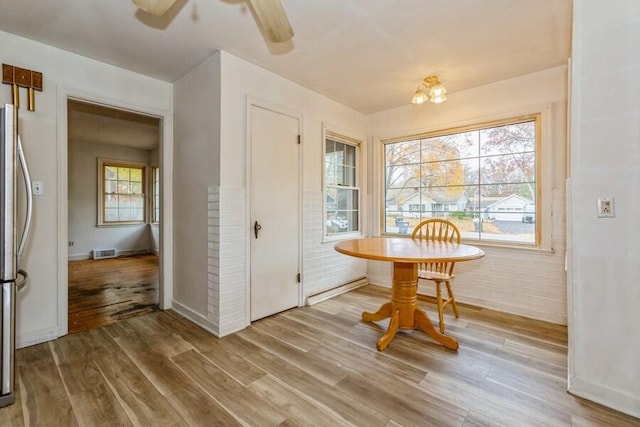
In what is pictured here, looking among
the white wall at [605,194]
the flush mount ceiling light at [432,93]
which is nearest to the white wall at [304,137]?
the flush mount ceiling light at [432,93]

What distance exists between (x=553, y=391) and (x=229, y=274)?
2.35 m

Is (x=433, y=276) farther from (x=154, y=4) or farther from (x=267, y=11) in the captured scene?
(x=154, y=4)

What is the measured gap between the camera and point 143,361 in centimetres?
205

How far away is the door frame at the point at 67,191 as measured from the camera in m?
2.43

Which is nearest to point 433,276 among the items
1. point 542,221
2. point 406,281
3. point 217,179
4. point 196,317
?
Answer: point 406,281

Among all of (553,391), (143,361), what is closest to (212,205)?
(143,361)

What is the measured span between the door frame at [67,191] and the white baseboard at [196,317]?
5.5 inches

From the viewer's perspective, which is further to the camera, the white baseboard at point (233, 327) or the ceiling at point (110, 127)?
the ceiling at point (110, 127)

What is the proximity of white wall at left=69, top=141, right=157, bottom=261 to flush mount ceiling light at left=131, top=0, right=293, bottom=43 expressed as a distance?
237 inches

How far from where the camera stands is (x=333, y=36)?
89.0 inches

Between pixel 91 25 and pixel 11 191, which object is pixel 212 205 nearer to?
pixel 11 191

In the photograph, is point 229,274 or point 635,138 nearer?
point 635,138

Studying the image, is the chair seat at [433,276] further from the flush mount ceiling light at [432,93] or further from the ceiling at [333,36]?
the ceiling at [333,36]

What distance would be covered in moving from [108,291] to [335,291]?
9.36 feet
